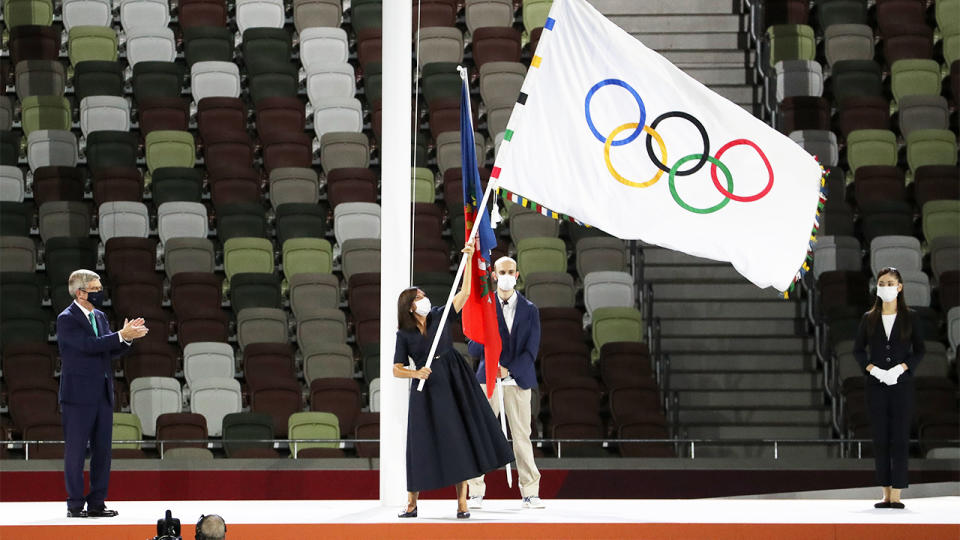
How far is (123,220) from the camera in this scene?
1246cm

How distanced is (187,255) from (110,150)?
61.5 inches

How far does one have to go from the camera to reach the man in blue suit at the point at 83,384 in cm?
711

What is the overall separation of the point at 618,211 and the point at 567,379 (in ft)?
12.2

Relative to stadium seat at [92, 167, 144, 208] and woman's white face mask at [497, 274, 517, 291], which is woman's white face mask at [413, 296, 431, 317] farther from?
stadium seat at [92, 167, 144, 208]

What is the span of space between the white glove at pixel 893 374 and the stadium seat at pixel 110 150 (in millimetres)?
7565

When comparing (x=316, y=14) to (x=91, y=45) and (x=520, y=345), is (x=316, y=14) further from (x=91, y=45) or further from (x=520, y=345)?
(x=520, y=345)

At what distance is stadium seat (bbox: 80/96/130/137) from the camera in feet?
43.8

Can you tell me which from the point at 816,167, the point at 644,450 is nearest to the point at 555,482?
the point at 644,450

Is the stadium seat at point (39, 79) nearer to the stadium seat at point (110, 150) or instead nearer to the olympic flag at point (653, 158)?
the stadium seat at point (110, 150)

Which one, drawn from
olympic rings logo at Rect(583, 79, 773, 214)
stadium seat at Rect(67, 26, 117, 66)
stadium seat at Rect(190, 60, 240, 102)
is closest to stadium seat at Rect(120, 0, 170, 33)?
stadium seat at Rect(67, 26, 117, 66)

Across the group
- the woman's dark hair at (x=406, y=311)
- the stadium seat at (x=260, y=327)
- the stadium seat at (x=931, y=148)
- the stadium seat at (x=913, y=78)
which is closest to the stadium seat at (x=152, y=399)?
the stadium seat at (x=260, y=327)

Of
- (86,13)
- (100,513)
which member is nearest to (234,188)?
(86,13)

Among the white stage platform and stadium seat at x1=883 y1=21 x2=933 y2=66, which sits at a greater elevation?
stadium seat at x1=883 y1=21 x2=933 y2=66

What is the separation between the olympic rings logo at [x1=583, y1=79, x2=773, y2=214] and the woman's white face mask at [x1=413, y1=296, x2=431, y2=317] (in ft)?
3.85
